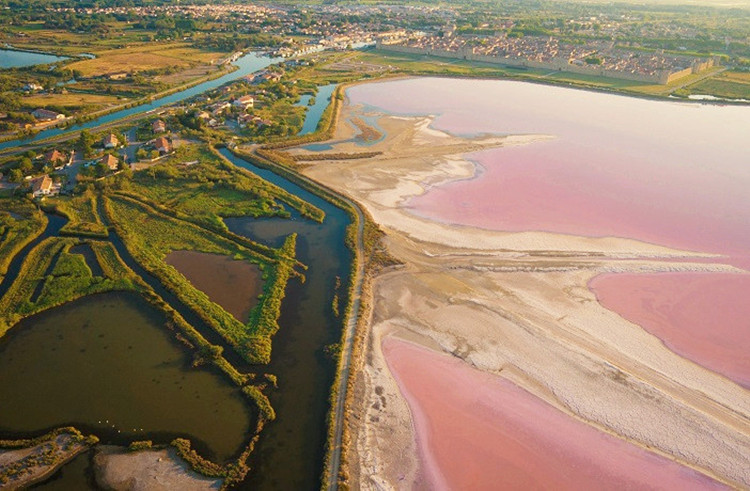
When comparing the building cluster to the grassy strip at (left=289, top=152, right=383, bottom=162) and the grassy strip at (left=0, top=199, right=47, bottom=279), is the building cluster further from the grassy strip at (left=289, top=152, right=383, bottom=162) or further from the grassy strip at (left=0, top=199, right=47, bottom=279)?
the grassy strip at (left=0, top=199, right=47, bottom=279)

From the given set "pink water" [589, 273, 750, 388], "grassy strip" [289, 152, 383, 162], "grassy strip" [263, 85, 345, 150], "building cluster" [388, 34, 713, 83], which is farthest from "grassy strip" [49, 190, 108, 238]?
"building cluster" [388, 34, 713, 83]

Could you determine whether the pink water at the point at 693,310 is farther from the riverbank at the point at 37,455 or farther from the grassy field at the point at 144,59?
the grassy field at the point at 144,59

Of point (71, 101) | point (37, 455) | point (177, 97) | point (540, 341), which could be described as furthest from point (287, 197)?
point (71, 101)

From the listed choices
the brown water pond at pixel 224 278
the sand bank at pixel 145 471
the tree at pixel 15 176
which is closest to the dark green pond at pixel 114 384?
the sand bank at pixel 145 471

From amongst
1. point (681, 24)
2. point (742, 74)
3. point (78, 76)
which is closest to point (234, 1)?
point (78, 76)

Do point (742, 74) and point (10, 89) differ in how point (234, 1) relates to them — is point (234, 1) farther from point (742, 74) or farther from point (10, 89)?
point (742, 74)

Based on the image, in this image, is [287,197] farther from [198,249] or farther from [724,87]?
[724,87]
